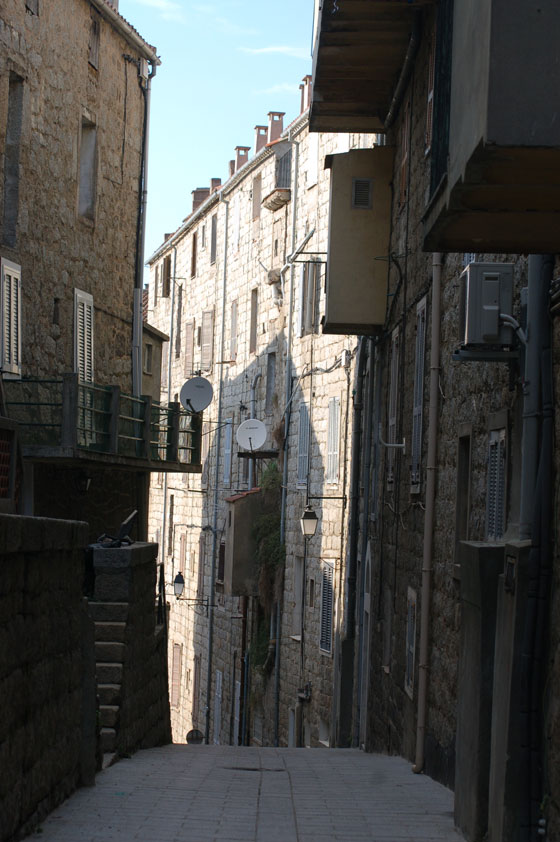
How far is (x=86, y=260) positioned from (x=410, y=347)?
376 inches

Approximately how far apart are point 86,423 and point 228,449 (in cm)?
1706

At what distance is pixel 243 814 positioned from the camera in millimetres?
8328

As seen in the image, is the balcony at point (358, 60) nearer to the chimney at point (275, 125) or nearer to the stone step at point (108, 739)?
the stone step at point (108, 739)

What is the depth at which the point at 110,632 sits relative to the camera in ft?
37.3

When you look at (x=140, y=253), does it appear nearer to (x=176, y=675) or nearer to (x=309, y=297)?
(x=309, y=297)

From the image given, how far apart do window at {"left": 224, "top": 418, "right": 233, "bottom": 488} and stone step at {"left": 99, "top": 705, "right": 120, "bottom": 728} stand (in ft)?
76.5

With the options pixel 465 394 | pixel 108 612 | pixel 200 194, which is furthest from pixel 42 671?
pixel 200 194

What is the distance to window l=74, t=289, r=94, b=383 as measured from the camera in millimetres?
21250

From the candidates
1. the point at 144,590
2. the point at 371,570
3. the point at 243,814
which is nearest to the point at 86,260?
the point at 371,570

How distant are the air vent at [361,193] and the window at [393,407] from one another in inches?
83.4

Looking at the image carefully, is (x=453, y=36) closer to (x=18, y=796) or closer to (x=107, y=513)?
(x=18, y=796)

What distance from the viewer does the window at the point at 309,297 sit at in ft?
85.6

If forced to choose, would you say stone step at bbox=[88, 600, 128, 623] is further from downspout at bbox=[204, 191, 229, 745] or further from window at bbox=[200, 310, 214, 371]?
window at bbox=[200, 310, 214, 371]

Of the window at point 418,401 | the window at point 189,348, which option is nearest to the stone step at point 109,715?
the window at point 418,401
